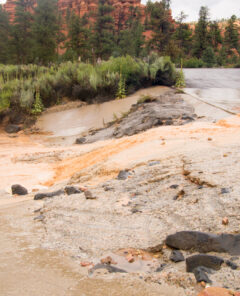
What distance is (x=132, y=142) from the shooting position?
4828mm

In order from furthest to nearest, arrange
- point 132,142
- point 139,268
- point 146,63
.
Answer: point 146,63 < point 132,142 < point 139,268

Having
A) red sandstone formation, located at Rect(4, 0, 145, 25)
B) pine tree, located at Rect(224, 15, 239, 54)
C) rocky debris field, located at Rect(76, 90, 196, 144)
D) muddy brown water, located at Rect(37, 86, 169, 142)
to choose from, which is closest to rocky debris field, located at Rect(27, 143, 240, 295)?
rocky debris field, located at Rect(76, 90, 196, 144)

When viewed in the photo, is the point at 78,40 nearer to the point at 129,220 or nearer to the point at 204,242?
the point at 129,220

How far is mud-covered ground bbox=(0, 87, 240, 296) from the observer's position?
1423mm

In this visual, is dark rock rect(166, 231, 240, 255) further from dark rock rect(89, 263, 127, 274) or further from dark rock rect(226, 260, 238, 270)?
dark rock rect(89, 263, 127, 274)

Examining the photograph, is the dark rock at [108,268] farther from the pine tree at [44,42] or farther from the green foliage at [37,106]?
the pine tree at [44,42]

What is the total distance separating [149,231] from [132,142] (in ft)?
9.79

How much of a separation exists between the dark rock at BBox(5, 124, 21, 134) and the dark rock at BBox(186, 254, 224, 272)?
8187 millimetres

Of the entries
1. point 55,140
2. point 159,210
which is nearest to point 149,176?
point 159,210

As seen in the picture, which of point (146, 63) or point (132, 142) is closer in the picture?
point (132, 142)

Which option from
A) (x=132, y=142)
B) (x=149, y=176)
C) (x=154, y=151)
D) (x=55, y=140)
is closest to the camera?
(x=149, y=176)

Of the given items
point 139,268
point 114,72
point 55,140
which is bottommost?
point 55,140

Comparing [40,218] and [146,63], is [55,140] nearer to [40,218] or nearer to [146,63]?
[146,63]

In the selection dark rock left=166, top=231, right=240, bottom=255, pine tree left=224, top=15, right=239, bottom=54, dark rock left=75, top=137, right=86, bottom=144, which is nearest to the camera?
dark rock left=166, top=231, right=240, bottom=255
